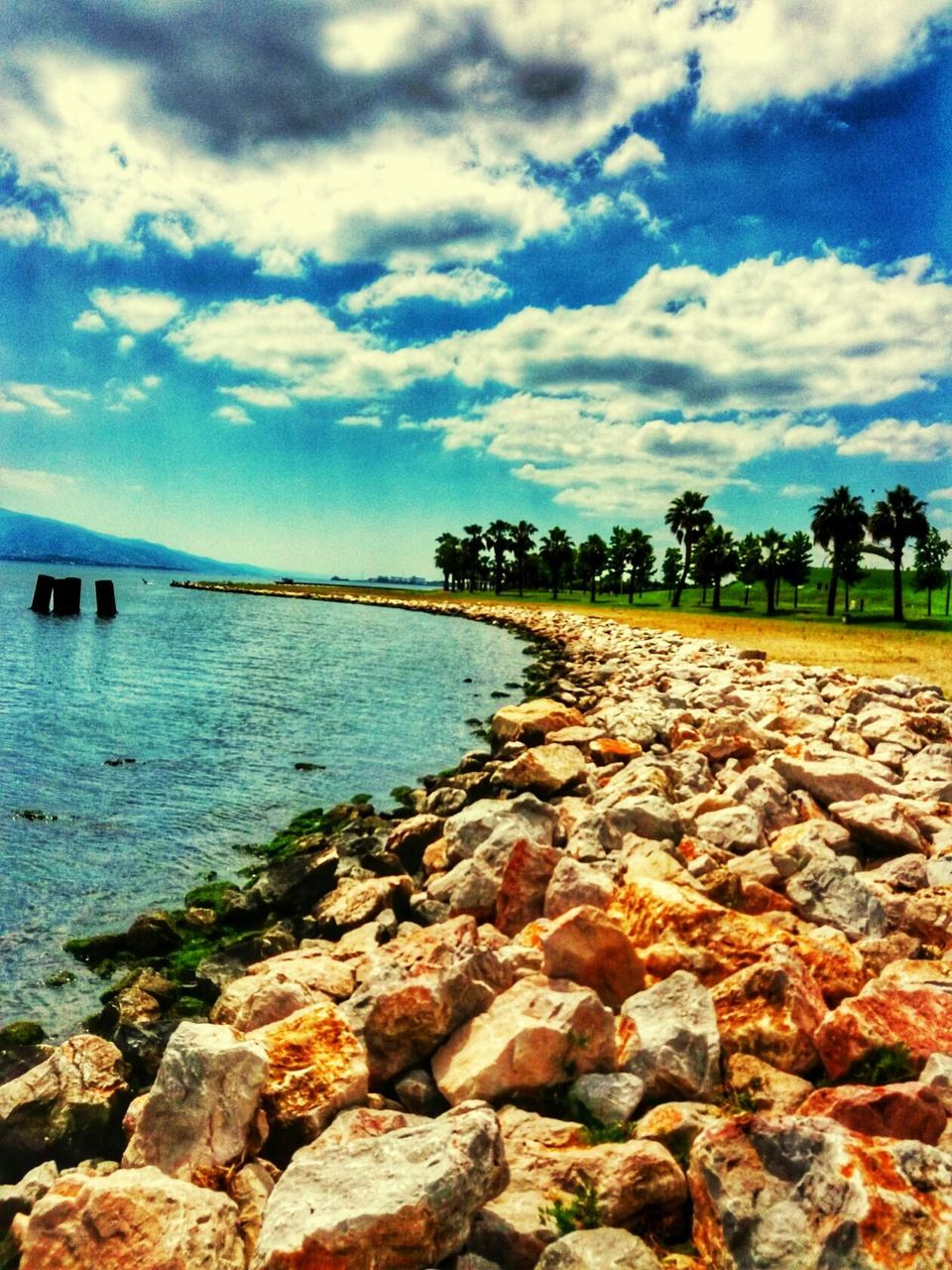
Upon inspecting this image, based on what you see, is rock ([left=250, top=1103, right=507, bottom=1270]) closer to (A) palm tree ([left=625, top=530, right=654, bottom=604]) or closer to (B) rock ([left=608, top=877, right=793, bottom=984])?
(B) rock ([left=608, top=877, right=793, bottom=984])

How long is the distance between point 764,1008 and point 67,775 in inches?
731

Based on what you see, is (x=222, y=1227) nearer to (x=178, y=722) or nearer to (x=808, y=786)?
(x=808, y=786)

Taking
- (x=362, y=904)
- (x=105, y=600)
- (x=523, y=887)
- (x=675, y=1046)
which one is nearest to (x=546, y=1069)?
(x=675, y=1046)

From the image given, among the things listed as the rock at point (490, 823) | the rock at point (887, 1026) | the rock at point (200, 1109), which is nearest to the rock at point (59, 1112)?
the rock at point (200, 1109)

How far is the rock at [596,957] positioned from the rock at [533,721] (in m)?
13.4

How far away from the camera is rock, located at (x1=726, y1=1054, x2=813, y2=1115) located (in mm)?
5105

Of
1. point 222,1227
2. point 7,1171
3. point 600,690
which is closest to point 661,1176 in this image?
point 222,1227

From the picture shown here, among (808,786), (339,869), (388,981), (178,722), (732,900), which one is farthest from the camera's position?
(178,722)

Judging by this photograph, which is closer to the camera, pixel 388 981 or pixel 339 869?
pixel 388 981

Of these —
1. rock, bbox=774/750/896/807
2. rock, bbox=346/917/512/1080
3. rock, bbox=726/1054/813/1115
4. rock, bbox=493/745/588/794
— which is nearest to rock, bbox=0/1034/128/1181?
rock, bbox=346/917/512/1080

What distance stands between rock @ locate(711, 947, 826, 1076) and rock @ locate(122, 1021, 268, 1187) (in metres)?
3.14

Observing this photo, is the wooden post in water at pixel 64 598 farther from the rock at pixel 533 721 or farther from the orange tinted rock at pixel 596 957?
the orange tinted rock at pixel 596 957

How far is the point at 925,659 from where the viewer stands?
36500 millimetres

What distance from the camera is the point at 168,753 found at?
22.5 meters
